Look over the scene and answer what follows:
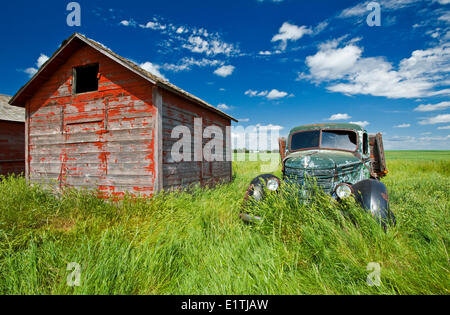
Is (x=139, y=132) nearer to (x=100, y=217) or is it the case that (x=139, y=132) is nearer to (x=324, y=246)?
(x=100, y=217)

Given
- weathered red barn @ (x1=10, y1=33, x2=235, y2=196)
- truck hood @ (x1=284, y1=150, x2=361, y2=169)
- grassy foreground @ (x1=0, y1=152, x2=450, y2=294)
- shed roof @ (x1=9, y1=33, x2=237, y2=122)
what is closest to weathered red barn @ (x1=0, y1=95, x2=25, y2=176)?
shed roof @ (x1=9, y1=33, x2=237, y2=122)

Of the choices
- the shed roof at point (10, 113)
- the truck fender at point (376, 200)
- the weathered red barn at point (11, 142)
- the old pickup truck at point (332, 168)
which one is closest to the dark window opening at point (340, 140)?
the old pickup truck at point (332, 168)

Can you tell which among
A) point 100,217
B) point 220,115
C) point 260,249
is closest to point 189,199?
point 100,217

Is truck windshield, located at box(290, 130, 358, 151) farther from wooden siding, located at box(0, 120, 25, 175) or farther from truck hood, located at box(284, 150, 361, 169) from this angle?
wooden siding, located at box(0, 120, 25, 175)

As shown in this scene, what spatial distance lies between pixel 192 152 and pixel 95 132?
309cm

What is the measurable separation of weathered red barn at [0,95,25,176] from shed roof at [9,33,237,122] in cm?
426

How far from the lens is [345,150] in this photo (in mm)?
4871

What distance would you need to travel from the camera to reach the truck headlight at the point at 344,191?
3529 millimetres

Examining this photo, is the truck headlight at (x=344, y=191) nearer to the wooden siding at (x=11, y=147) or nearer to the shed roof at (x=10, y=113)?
the wooden siding at (x=11, y=147)

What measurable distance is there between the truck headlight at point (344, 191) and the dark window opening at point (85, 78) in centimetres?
786

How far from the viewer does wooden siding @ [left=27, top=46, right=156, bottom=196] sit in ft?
19.4

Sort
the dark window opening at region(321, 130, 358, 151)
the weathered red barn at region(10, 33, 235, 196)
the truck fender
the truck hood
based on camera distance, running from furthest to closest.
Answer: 1. the weathered red barn at region(10, 33, 235, 196)
2. the dark window opening at region(321, 130, 358, 151)
3. the truck hood
4. the truck fender

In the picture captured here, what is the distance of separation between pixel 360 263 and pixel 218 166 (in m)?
7.16

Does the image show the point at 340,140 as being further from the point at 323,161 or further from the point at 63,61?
the point at 63,61
